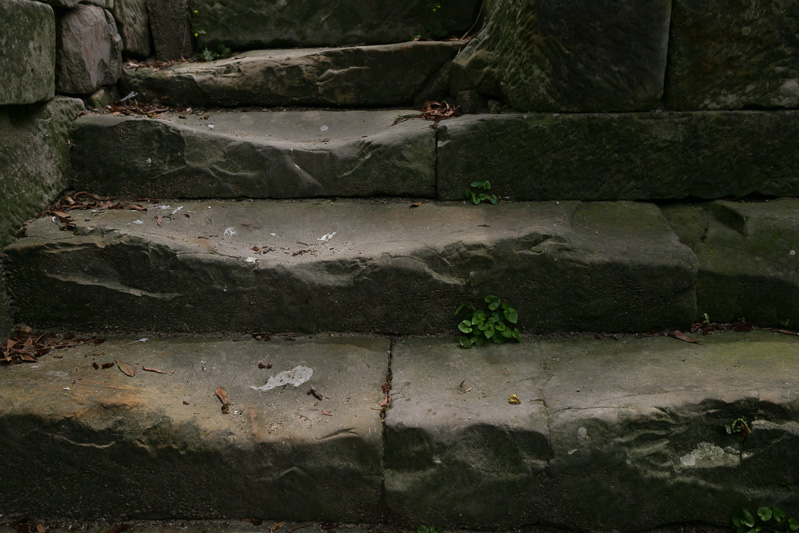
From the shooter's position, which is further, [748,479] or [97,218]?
[97,218]

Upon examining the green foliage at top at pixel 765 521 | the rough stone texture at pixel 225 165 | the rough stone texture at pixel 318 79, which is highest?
the rough stone texture at pixel 318 79

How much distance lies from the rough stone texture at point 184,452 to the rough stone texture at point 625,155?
4.54 feet

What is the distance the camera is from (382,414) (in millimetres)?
2189

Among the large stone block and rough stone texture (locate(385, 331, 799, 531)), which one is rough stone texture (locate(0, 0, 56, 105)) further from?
rough stone texture (locate(385, 331, 799, 531))

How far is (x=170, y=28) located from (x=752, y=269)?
3.85 metres

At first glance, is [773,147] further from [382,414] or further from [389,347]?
[382,414]

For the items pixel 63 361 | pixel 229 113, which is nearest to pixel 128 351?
pixel 63 361

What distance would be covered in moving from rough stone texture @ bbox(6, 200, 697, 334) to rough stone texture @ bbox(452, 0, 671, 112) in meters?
0.69

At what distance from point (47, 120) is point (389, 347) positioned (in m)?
2.08

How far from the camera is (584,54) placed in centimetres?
283

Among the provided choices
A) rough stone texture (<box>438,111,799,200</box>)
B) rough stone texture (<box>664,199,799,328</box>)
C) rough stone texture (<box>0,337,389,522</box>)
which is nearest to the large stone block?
rough stone texture (<box>0,337,389,522</box>)

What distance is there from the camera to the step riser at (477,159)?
2896mm

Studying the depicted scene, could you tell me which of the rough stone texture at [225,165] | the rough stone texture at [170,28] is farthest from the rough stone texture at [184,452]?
the rough stone texture at [170,28]

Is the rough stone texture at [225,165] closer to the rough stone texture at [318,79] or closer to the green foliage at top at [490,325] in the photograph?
the rough stone texture at [318,79]
